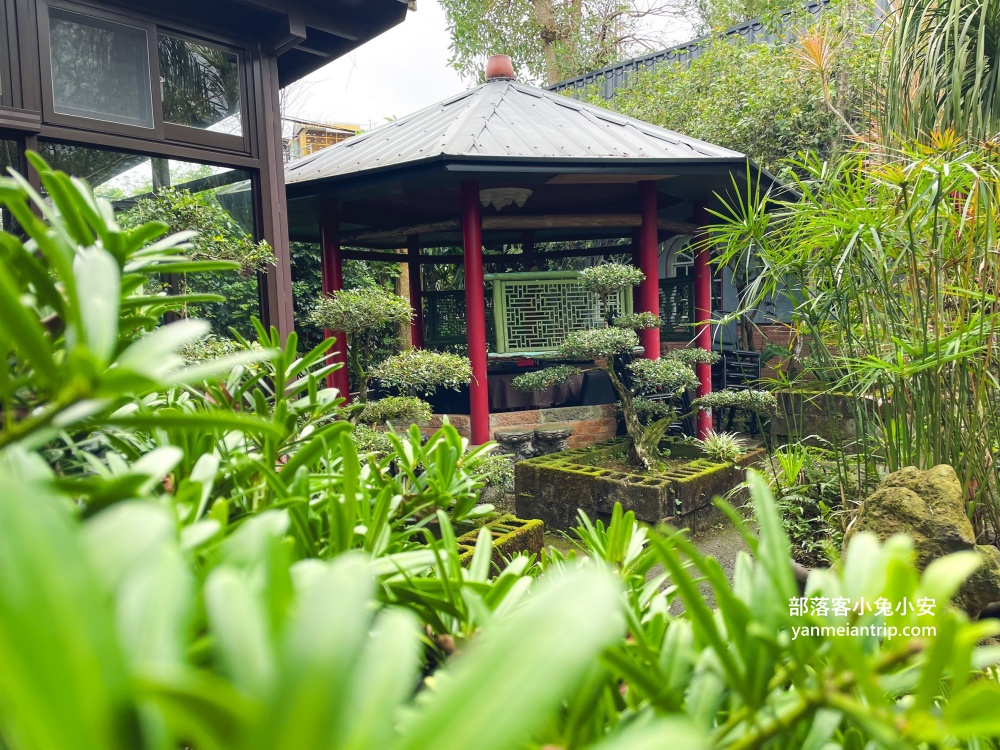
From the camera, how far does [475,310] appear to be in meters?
5.48

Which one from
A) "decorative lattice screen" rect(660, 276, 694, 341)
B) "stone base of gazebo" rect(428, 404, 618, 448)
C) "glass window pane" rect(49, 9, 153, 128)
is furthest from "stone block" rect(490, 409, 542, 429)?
"glass window pane" rect(49, 9, 153, 128)

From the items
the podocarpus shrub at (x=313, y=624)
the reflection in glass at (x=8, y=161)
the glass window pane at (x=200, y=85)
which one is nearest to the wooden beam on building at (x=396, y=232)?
the glass window pane at (x=200, y=85)

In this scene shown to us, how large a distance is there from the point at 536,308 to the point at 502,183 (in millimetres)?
1260

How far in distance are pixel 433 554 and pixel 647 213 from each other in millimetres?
5840

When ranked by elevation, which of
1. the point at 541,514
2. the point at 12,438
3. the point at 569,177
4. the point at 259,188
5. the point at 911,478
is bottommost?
the point at 541,514

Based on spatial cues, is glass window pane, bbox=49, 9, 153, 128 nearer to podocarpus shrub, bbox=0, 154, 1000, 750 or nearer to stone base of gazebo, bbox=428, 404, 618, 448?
stone base of gazebo, bbox=428, 404, 618, 448

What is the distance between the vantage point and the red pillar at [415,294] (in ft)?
25.8

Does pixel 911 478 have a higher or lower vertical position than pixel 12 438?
lower

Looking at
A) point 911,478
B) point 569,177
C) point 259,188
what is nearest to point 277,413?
point 911,478

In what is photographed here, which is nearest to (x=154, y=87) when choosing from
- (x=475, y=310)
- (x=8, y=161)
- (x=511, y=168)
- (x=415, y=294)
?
(x=8, y=161)

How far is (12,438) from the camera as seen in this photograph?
0.38 m

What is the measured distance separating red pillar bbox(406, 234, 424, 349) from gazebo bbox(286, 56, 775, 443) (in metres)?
0.02

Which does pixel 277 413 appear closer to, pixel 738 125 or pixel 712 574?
pixel 712 574

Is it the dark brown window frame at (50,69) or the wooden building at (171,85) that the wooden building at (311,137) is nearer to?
the wooden building at (171,85)
